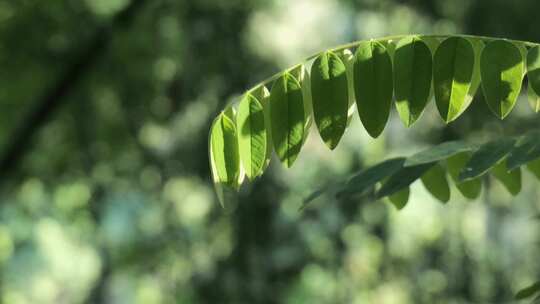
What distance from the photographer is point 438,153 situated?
52.6 inches

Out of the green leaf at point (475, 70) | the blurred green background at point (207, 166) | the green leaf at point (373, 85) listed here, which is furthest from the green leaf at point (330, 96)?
the blurred green background at point (207, 166)

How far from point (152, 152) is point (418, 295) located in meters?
1.42

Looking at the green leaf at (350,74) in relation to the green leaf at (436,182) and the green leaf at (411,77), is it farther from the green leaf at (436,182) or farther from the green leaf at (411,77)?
the green leaf at (436,182)

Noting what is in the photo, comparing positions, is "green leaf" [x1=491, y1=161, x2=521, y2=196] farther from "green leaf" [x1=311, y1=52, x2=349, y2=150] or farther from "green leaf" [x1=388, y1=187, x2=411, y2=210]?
"green leaf" [x1=311, y1=52, x2=349, y2=150]

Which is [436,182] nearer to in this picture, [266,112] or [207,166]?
[266,112]

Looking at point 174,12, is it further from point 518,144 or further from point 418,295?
point 518,144

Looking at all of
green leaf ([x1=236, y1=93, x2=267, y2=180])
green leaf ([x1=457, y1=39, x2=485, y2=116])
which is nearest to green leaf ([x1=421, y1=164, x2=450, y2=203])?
green leaf ([x1=457, y1=39, x2=485, y2=116])

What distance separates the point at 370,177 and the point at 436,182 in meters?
0.15

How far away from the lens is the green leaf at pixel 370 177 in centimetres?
137

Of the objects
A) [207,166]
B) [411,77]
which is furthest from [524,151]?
[207,166]

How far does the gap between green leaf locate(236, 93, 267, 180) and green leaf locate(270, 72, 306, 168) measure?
1 cm

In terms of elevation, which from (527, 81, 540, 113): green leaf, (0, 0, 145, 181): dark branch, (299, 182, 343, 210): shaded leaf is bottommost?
(299, 182, 343, 210): shaded leaf

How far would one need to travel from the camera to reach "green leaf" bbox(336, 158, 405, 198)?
53.9 inches

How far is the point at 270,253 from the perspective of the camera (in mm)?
5023
